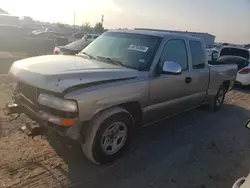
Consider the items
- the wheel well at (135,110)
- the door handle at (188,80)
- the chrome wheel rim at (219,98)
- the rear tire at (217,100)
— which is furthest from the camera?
the chrome wheel rim at (219,98)

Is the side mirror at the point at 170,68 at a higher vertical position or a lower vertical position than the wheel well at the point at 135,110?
higher

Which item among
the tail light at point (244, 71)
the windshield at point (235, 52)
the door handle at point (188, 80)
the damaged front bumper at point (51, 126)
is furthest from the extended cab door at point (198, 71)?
the windshield at point (235, 52)

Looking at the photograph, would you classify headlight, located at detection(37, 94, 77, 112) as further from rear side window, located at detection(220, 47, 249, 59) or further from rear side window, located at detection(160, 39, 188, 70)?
rear side window, located at detection(220, 47, 249, 59)

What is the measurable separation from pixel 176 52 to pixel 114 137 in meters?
2.03

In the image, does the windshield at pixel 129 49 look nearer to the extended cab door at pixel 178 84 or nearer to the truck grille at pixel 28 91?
the extended cab door at pixel 178 84

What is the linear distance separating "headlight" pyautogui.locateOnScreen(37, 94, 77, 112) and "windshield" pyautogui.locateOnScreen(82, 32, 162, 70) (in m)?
1.35

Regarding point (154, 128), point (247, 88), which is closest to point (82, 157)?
point (154, 128)

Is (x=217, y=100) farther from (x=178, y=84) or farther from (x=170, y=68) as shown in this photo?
(x=170, y=68)

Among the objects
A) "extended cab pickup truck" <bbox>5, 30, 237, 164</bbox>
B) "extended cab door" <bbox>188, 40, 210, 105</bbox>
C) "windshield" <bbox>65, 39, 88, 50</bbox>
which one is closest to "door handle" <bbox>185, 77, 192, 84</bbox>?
"extended cab pickup truck" <bbox>5, 30, 237, 164</bbox>

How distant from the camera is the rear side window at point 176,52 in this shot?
15.0 ft

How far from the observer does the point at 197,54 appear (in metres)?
5.57

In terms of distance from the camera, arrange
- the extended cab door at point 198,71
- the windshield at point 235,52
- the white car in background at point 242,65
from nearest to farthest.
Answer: the extended cab door at point 198,71 → the white car in background at point 242,65 → the windshield at point 235,52

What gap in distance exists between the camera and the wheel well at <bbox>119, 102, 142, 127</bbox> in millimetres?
3983

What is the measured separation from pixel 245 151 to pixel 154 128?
172 cm
